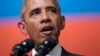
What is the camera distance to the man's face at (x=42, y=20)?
992mm

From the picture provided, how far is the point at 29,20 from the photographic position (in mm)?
1065

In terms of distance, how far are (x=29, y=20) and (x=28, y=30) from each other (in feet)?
0.18

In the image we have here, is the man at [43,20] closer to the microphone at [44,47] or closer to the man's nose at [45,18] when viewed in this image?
the man's nose at [45,18]

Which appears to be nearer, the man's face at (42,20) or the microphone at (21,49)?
the microphone at (21,49)

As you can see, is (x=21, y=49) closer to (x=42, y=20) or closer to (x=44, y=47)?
(x=44, y=47)

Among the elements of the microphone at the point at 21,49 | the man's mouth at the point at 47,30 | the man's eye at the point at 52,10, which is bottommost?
the man's mouth at the point at 47,30

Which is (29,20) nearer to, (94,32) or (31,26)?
(31,26)

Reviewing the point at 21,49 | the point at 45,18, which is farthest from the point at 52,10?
the point at 21,49

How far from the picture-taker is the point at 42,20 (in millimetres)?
999

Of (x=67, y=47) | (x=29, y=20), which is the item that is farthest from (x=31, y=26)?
(x=67, y=47)

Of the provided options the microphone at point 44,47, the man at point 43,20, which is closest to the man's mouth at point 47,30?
the man at point 43,20

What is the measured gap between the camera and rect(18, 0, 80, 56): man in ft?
3.26

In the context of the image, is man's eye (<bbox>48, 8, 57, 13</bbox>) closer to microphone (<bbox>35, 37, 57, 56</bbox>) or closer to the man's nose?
the man's nose

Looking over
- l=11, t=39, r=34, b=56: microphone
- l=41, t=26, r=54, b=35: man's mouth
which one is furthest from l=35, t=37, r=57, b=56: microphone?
l=41, t=26, r=54, b=35: man's mouth
